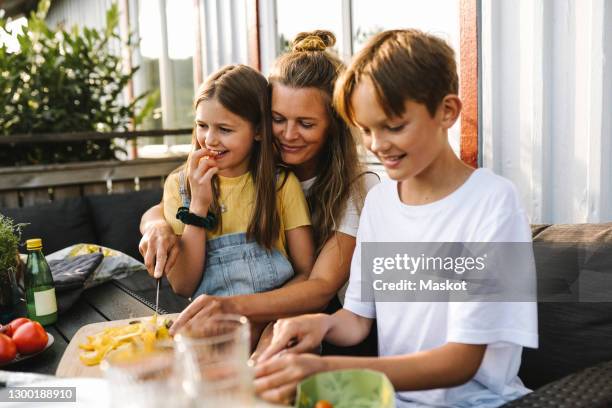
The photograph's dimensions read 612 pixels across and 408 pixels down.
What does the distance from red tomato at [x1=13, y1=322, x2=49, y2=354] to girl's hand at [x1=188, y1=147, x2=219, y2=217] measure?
62cm

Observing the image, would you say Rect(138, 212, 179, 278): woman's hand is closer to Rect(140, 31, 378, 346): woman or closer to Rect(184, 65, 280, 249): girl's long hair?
Rect(140, 31, 378, 346): woman

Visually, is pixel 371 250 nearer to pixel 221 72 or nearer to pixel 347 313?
pixel 347 313

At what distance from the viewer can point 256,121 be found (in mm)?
2115

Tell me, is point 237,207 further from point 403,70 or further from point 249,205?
point 403,70

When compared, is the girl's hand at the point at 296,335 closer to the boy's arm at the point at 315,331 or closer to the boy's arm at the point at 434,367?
the boy's arm at the point at 315,331

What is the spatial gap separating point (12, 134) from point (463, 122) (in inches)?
143

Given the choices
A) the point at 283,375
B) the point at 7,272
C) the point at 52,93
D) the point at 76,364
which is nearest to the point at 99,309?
the point at 7,272

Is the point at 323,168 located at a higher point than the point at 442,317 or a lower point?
higher

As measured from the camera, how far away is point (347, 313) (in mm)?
1676

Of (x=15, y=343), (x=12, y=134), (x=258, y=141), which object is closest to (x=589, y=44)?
(x=258, y=141)

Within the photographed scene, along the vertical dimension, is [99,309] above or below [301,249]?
below

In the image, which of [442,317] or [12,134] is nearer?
[442,317]

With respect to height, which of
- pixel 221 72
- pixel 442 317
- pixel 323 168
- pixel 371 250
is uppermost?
pixel 221 72

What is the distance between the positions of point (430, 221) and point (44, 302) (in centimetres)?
147
